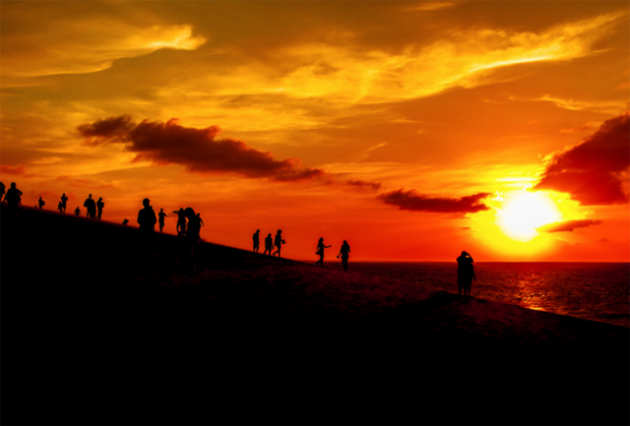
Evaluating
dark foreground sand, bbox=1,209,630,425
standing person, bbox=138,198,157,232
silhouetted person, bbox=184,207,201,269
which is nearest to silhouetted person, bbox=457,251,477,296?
dark foreground sand, bbox=1,209,630,425

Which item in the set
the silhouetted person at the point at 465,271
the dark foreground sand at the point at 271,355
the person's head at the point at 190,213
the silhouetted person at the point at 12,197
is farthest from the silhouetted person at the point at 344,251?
the silhouetted person at the point at 12,197

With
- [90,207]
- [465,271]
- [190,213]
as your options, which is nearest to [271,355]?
[190,213]

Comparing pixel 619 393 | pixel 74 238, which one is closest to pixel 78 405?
pixel 619 393

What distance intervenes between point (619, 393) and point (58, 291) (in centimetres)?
1685

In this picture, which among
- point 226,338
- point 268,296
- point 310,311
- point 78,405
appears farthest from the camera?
point 268,296

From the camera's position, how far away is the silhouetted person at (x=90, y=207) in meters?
44.8

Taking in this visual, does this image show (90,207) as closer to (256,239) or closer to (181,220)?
(256,239)

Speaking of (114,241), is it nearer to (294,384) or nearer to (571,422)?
(294,384)

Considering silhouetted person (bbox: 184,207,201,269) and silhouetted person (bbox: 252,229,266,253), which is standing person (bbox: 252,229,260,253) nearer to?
silhouetted person (bbox: 252,229,266,253)

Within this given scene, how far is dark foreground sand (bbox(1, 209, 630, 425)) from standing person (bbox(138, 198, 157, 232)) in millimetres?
2413

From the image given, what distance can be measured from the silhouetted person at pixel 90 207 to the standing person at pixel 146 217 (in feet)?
77.2

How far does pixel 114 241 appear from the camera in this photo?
29188 mm

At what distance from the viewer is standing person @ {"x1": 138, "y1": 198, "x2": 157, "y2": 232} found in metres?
24.0

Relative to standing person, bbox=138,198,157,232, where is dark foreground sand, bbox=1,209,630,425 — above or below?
below
